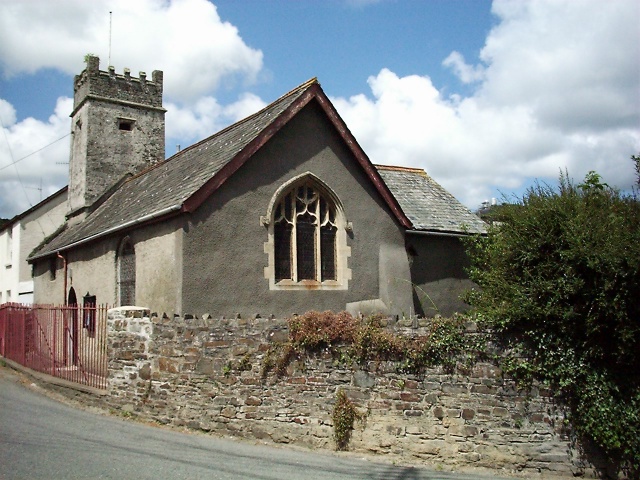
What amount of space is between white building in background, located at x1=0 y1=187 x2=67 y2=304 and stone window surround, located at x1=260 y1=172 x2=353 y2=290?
787 inches

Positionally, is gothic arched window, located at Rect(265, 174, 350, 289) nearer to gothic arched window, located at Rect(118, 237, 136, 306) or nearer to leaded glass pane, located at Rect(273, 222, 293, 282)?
leaded glass pane, located at Rect(273, 222, 293, 282)

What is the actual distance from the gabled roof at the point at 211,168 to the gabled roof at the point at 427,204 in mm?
1765

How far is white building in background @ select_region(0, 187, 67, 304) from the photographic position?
29.5 m

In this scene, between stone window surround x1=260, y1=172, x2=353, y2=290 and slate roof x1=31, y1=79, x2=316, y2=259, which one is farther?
stone window surround x1=260, y1=172, x2=353, y2=290

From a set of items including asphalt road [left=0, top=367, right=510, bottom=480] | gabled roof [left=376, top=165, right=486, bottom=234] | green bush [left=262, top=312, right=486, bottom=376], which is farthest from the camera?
gabled roof [left=376, top=165, right=486, bottom=234]

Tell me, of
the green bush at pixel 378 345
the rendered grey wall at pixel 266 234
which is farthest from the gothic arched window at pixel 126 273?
the green bush at pixel 378 345

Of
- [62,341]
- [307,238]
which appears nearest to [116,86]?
[62,341]

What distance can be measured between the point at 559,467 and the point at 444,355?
7.82 ft

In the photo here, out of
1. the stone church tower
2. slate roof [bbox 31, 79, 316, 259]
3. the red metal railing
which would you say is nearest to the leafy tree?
slate roof [bbox 31, 79, 316, 259]

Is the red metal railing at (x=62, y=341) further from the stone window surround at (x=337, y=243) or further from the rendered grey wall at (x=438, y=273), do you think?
the rendered grey wall at (x=438, y=273)

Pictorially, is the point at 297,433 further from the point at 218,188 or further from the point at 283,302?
the point at 218,188

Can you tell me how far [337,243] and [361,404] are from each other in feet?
19.9

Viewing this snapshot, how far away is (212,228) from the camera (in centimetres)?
1268

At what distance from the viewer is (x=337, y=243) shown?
1472 cm
